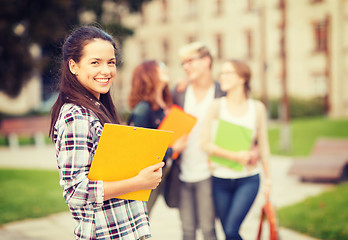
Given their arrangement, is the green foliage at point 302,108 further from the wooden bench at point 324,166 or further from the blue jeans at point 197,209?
the blue jeans at point 197,209

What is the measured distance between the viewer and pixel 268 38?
32.3 metres

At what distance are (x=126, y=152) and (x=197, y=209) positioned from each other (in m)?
1.92

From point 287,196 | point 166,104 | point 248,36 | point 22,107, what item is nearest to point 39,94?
point 22,107

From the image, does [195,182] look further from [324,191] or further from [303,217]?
[324,191]

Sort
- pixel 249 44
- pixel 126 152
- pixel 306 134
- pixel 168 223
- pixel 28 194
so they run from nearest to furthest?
1. pixel 126 152
2. pixel 168 223
3. pixel 28 194
4. pixel 306 134
5. pixel 249 44

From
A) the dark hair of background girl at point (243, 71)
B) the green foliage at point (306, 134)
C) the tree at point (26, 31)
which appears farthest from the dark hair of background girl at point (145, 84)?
the tree at point (26, 31)

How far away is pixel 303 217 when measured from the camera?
5.64 m

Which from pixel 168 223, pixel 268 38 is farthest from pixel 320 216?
pixel 268 38

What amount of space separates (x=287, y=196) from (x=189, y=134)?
152 inches

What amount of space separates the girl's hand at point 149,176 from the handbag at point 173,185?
1.71 m

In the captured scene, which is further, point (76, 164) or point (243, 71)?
point (243, 71)

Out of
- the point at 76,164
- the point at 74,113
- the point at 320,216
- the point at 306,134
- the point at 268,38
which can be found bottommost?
the point at 306,134

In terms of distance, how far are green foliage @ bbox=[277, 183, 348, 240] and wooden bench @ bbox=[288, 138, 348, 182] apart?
3.33 feet

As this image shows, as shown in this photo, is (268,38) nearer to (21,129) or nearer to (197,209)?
(21,129)
